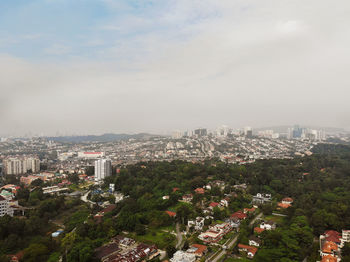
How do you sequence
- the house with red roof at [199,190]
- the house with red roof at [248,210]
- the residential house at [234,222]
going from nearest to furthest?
1. the residential house at [234,222]
2. the house with red roof at [248,210]
3. the house with red roof at [199,190]

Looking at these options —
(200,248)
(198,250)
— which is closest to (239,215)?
(200,248)

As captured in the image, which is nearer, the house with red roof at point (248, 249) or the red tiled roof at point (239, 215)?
the house with red roof at point (248, 249)

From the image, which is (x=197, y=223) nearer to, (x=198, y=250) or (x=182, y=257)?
(x=198, y=250)

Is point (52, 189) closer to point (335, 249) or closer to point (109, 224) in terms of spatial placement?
point (109, 224)

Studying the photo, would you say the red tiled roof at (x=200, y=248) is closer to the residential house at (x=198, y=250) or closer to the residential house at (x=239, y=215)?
the residential house at (x=198, y=250)

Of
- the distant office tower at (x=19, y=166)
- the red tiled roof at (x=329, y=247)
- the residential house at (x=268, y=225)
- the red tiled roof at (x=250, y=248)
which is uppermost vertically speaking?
the red tiled roof at (x=329, y=247)

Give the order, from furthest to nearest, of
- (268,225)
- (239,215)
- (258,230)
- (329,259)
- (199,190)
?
(199,190), (239,215), (268,225), (258,230), (329,259)

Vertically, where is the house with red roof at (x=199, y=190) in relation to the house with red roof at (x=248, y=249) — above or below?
above

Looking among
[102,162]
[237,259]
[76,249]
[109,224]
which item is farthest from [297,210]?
[102,162]

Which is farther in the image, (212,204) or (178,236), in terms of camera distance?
(212,204)

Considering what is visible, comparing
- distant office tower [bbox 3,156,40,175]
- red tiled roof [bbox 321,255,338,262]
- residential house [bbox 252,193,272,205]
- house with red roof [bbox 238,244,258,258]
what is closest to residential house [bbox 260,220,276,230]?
house with red roof [bbox 238,244,258,258]

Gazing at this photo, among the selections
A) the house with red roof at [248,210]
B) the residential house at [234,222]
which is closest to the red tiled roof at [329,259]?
the residential house at [234,222]

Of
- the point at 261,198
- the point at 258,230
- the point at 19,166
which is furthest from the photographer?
the point at 19,166
